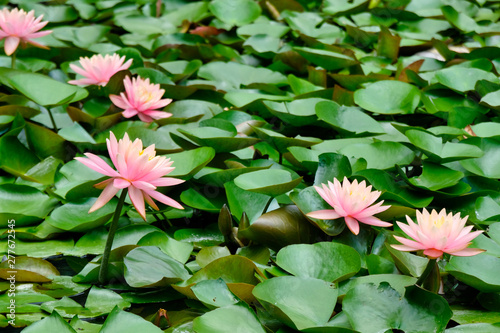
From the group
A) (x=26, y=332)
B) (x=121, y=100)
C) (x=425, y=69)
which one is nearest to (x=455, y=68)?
(x=425, y=69)

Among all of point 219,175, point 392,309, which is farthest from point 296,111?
point 392,309

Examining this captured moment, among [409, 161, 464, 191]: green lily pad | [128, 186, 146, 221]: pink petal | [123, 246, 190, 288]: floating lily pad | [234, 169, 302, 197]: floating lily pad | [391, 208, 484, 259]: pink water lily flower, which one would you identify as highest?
[128, 186, 146, 221]: pink petal

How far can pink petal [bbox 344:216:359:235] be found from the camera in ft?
3.84

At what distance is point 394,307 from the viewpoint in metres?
1.01

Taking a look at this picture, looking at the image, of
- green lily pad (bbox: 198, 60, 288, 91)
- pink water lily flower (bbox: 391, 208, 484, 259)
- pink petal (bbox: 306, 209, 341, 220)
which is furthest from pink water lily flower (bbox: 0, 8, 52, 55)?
pink water lily flower (bbox: 391, 208, 484, 259)

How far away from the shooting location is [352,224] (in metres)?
1.18

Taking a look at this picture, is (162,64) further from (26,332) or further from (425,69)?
(26,332)

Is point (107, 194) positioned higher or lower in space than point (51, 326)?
higher

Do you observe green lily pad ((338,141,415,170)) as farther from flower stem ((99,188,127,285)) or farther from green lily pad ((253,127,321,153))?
flower stem ((99,188,127,285))

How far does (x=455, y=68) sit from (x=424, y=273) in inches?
48.5

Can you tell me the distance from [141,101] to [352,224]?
0.89 metres

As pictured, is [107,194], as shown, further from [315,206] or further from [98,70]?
[98,70]

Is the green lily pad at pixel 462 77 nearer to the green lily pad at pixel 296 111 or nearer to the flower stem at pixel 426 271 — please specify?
the green lily pad at pixel 296 111
